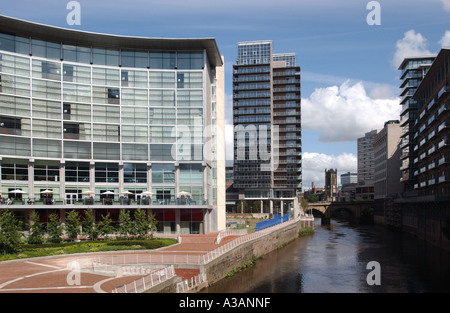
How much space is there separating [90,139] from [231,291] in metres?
37.2

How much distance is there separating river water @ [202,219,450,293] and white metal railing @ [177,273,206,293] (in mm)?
1464

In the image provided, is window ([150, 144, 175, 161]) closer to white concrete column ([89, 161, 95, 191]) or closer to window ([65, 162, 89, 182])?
white concrete column ([89, 161, 95, 191])

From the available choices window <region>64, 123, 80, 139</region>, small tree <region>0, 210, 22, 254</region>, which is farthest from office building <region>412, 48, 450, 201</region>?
small tree <region>0, 210, 22, 254</region>

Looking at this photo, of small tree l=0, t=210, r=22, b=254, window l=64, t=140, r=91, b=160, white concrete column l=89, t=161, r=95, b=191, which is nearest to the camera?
small tree l=0, t=210, r=22, b=254

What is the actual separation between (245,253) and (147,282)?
26.0 meters

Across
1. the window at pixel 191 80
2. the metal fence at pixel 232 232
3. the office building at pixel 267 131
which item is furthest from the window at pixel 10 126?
the office building at pixel 267 131

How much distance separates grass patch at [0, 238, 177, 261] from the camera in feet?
148

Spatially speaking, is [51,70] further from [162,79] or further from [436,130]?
[436,130]

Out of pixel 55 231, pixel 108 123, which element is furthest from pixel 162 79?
pixel 55 231

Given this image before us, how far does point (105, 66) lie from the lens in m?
70.2
